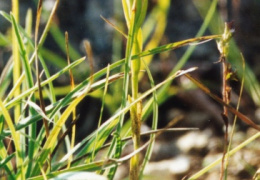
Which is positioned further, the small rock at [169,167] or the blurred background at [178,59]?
the blurred background at [178,59]

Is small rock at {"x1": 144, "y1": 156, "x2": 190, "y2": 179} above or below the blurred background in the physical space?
below

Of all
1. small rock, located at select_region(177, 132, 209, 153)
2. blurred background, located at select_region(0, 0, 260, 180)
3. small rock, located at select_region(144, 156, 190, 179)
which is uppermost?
blurred background, located at select_region(0, 0, 260, 180)

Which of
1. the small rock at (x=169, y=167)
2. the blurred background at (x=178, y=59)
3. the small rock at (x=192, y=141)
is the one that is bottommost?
the small rock at (x=169, y=167)

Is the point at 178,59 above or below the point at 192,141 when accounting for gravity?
above

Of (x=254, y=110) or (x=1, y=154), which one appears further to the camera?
(x=254, y=110)

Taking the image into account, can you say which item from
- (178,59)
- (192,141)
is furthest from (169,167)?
(178,59)

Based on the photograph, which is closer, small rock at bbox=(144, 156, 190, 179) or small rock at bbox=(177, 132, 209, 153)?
small rock at bbox=(144, 156, 190, 179)

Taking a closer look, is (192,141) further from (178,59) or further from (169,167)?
(178,59)

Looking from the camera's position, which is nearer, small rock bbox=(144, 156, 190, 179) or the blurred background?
small rock bbox=(144, 156, 190, 179)

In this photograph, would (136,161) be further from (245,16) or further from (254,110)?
(245,16)

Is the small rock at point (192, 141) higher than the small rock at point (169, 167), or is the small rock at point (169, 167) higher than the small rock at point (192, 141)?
the small rock at point (192, 141)

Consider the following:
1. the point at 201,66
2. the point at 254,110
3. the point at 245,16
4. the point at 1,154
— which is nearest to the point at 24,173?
the point at 1,154
